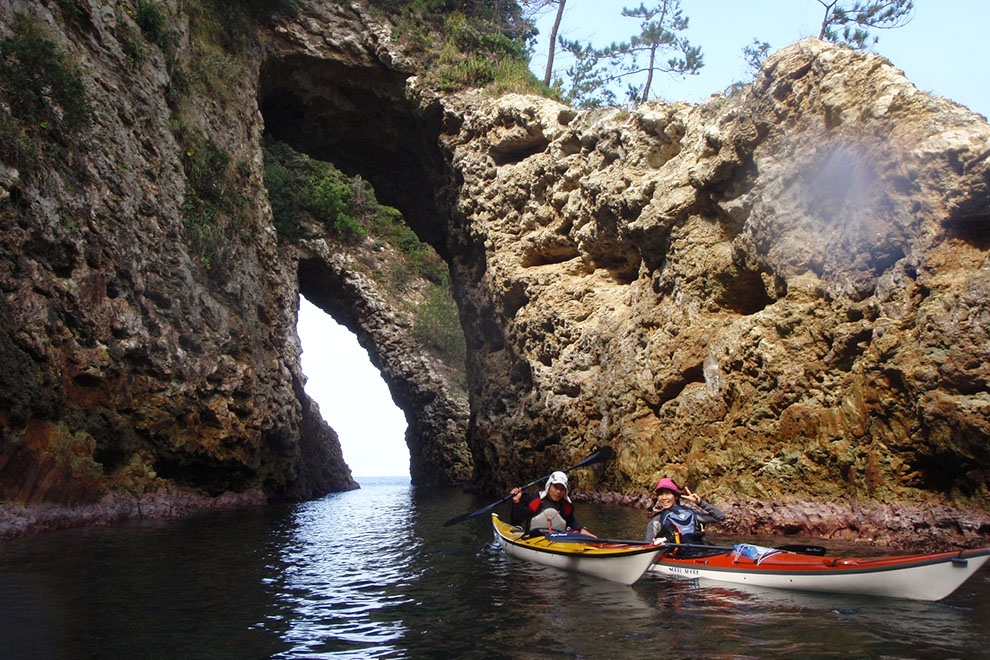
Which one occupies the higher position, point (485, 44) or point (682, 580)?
point (485, 44)

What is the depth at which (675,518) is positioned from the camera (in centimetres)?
800

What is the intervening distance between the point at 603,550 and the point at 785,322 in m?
6.00

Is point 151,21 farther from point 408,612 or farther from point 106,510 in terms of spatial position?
point 408,612

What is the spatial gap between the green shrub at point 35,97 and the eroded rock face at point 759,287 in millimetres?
11468

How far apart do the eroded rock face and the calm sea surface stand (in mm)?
3039

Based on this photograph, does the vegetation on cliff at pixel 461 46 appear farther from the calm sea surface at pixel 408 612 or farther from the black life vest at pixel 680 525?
the calm sea surface at pixel 408 612

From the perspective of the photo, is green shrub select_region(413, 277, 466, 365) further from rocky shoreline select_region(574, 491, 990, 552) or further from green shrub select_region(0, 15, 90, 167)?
rocky shoreline select_region(574, 491, 990, 552)

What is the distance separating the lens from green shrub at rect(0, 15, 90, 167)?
37.3 ft

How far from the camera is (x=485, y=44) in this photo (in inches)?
940

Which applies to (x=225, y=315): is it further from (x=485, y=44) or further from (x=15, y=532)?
(x=485, y=44)

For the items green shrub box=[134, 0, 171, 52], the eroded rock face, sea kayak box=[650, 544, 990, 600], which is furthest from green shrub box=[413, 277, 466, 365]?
sea kayak box=[650, 544, 990, 600]

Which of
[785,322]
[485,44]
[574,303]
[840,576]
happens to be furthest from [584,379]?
A: [485,44]

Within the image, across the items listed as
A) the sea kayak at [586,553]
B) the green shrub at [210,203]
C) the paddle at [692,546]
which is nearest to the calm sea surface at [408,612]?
the sea kayak at [586,553]

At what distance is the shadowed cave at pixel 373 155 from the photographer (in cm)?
2328
